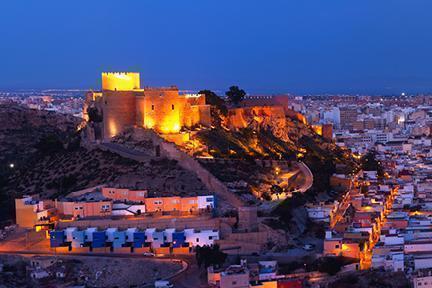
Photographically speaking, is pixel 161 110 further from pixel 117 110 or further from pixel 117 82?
pixel 117 82

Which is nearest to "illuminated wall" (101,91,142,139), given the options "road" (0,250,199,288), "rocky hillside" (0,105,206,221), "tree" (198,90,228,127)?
"rocky hillside" (0,105,206,221)

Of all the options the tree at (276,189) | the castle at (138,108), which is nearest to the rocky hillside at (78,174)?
the castle at (138,108)

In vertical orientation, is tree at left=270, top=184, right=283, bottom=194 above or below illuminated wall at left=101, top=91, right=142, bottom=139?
below

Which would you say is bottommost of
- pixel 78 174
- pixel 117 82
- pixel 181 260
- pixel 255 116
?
pixel 181 260

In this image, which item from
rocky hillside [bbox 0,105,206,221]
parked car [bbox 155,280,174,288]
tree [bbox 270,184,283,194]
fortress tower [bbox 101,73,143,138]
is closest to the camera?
parked car [bbox 155,280,174,288]

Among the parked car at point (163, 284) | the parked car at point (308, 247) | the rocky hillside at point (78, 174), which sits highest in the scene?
the rocky hillside at point (78, 174)

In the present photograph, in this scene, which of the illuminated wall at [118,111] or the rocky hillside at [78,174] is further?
the illuminated wall at [118,111]

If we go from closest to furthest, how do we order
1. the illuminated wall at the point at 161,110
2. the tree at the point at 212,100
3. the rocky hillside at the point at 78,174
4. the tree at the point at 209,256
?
the tree at the point at 209,256, the rocky hillside at the point at 78,174, the illuminated wall at the point at 161,110, the tree at the point at 212,100

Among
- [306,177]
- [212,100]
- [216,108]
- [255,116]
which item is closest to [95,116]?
[216,108]

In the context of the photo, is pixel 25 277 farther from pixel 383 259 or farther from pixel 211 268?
pixel 383 259

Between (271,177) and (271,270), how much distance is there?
7.06 m

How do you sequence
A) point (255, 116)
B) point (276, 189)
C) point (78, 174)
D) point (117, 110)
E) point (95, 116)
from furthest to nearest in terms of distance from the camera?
point (255, 116)
point (95, 116)
point (117, 110)
point (78, 174)
point (276, 189)

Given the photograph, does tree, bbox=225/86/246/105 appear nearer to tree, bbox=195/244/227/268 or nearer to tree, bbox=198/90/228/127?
tree, bbox=198/90/228/127

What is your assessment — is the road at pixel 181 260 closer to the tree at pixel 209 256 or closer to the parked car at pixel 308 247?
the tree at pixel 209 256
